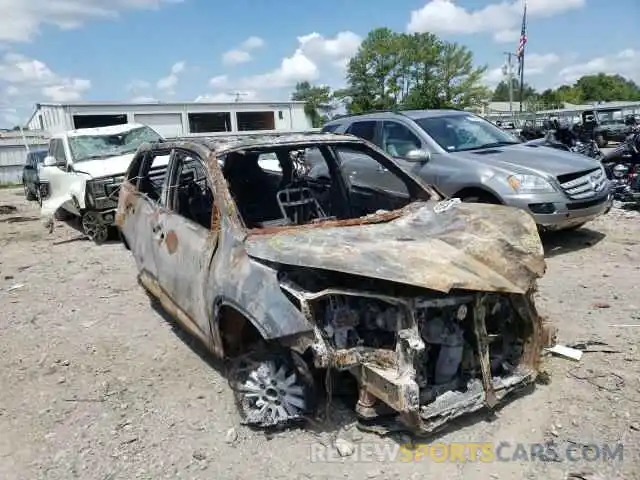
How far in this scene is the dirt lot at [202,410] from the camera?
288 cm

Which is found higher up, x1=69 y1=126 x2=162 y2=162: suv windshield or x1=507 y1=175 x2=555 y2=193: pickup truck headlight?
x1=69 y1=126 x2=162 y2=162: suv windshield

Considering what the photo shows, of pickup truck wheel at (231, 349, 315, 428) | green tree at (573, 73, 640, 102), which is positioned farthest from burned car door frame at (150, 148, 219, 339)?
green tree at (573, 73, 640, 102)

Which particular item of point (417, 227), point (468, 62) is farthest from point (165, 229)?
point (468, 62)

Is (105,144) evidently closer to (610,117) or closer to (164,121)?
(610,117)

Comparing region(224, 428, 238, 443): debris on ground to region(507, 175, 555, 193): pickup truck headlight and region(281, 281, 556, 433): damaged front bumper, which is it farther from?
region(507, 175, 555, 193): pickup truck headlight

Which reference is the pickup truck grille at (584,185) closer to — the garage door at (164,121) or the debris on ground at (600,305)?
the debris on ground at (600,305)

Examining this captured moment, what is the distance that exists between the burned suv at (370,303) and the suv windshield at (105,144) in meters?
6.31

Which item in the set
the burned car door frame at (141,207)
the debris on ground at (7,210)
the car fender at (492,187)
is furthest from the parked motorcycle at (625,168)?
the debris on ground at (7,210)

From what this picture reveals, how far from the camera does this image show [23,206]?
15602mm

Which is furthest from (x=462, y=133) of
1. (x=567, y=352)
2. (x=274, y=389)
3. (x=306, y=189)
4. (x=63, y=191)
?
(x=63, y=191)

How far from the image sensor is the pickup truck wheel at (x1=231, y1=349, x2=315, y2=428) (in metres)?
3.07

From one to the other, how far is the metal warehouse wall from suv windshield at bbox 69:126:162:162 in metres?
17.9

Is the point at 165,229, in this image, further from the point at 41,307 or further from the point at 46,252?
the point at 46,252

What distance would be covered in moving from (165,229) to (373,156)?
1775 mm
